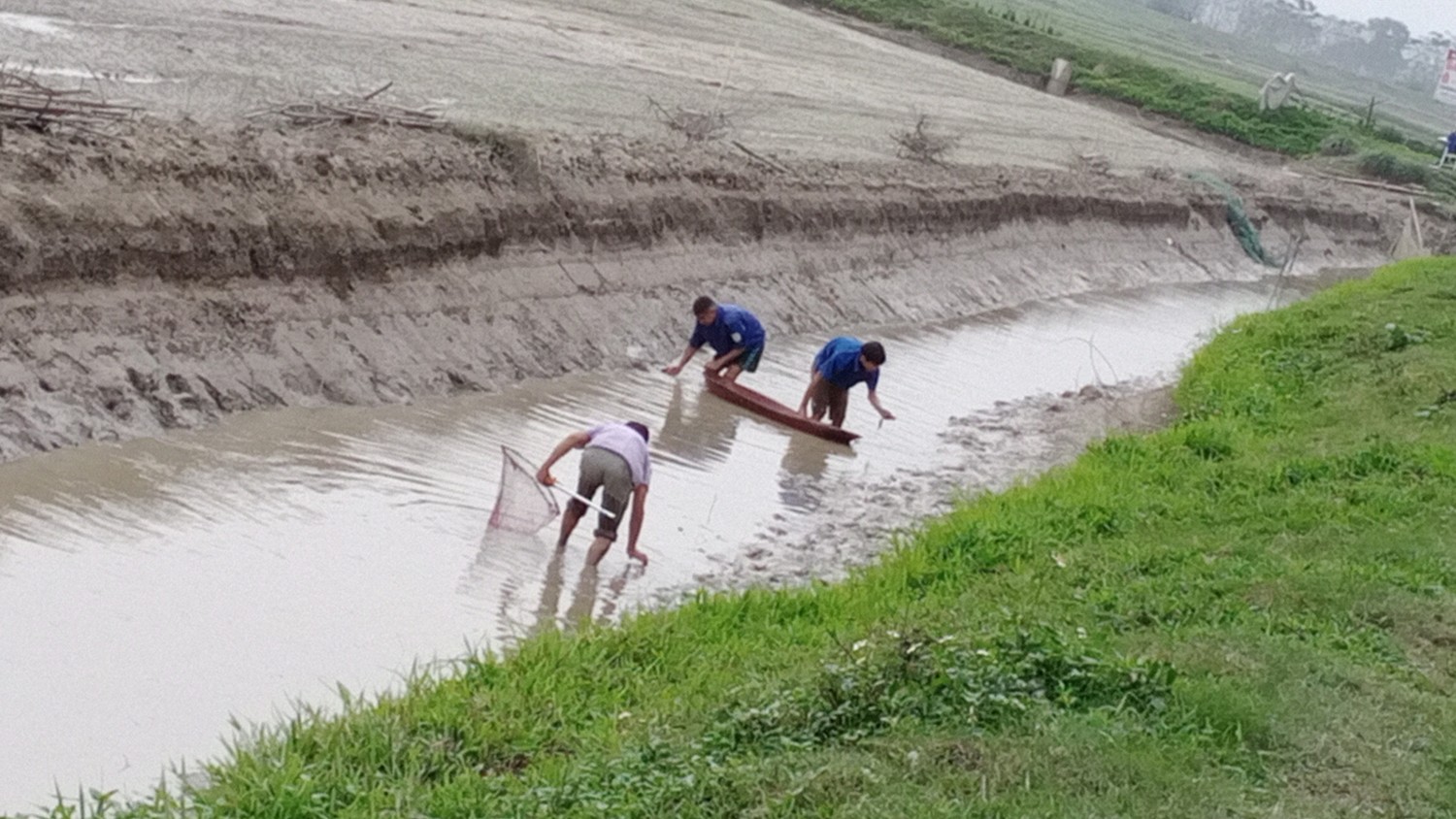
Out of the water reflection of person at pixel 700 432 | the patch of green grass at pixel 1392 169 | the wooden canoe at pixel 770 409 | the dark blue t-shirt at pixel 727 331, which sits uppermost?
the patch of green grass at pixel 1392 169

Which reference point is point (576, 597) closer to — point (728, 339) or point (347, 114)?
point (728, 339)

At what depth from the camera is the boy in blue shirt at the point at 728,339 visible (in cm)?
1553

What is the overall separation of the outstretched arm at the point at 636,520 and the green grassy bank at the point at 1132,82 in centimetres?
4677

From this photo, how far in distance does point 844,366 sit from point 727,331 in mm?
1236

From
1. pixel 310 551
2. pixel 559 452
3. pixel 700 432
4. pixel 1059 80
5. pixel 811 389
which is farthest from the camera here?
pixel 1059 80

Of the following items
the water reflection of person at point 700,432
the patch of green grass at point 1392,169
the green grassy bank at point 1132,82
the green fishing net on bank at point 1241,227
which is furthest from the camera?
the green grassy bank at point 1132,82

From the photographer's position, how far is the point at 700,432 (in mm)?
14641

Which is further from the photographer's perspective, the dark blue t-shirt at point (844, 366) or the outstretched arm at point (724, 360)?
the outstretched arm at point (724, 360)

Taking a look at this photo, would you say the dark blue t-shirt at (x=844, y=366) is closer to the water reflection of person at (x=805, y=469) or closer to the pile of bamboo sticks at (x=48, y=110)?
the water reflection of person at (x=805, y=469)

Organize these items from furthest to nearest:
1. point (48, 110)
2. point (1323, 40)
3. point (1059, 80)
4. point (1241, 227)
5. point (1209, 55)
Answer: point (1323, 40), point (1209, 55), point (1059, 80), point (1241, 227), point (48, 110)

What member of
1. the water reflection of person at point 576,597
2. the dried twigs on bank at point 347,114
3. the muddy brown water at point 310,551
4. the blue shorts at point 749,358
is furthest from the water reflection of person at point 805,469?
the dried twigs on bank at point 347,114

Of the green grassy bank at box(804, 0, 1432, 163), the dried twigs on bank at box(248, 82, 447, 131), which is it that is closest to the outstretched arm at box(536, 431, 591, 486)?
the dried twigs on bank at box(248, 82, 447, 131)

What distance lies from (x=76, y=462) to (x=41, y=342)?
3.85 ft

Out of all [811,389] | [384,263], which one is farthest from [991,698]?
[384,263]
